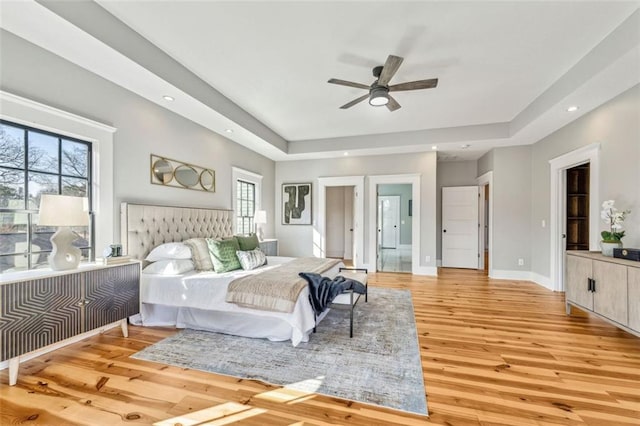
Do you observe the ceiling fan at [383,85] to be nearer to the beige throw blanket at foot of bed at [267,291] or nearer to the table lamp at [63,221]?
the beige throw blanket at foot of bed at [267,291]

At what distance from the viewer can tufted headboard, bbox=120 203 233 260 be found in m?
3.12

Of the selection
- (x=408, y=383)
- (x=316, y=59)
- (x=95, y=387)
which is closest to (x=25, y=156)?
(x=95, y=387)

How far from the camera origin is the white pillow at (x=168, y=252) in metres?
3.27

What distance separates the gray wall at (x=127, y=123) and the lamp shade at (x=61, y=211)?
0.68 m

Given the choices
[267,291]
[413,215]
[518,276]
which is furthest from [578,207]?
[267,291]

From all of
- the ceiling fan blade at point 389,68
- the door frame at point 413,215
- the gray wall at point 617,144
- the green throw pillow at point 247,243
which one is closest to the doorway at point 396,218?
the door frame at point 413,215

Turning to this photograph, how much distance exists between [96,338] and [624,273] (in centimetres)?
520

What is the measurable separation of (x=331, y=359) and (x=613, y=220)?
345 cm

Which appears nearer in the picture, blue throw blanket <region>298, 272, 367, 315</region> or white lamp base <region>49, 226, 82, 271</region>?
white lamp base <region>49, 226, 82, 271</region>

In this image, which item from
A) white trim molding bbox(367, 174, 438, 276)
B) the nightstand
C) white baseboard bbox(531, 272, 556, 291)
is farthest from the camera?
white trim molding bbox(367, 174, 438, 276)

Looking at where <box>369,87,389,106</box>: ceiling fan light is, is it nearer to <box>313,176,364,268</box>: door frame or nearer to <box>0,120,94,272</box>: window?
<box>0,120,94,272</box>: window

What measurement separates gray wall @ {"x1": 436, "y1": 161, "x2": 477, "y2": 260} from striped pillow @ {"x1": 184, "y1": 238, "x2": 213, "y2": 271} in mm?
5616

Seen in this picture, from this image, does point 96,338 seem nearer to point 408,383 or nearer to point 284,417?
point 284,417

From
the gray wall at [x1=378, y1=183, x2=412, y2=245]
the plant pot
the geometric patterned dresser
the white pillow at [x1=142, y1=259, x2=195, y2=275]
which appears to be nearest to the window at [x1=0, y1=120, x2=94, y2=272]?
the geometric patterned dresser
